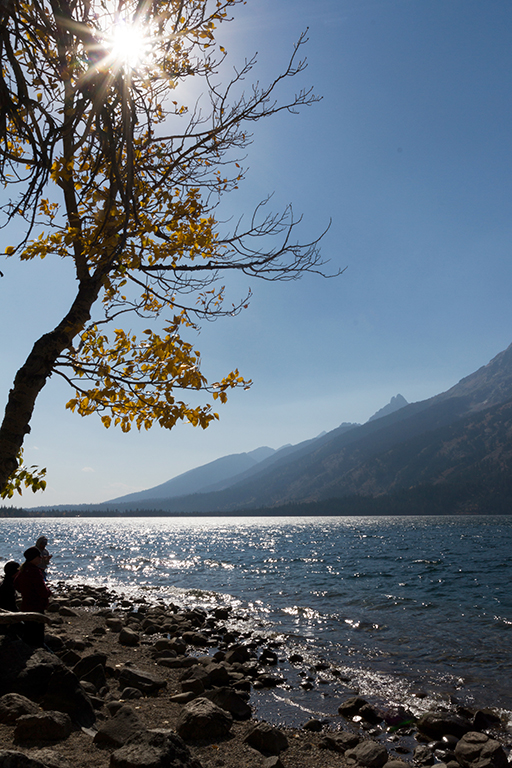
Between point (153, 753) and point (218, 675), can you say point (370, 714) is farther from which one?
point (153, 753)

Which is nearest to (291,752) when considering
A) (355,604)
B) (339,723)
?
(339,723)

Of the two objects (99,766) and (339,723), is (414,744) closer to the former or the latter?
(339,723)

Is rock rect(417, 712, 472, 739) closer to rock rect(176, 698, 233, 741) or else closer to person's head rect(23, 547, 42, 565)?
rock rect(176, 698, 233, 741)

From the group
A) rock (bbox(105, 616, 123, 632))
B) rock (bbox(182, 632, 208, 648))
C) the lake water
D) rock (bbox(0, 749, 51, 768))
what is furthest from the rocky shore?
rock (bbox(105, 616, 123, 632))

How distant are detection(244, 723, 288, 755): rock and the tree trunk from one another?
250 inches

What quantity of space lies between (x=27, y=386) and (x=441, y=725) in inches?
414

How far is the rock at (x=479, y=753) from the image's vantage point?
7.76m

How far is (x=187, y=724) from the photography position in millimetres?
7672

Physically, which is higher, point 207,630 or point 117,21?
point 117,21

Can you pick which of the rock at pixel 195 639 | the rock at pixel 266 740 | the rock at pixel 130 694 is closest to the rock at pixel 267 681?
the rock at pixel 130 694

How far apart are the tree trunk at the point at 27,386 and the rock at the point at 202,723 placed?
5608mm

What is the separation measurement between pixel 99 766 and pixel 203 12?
10.2 metres

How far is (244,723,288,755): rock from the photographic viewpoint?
7621mm

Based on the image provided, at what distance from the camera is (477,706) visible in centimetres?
1106
